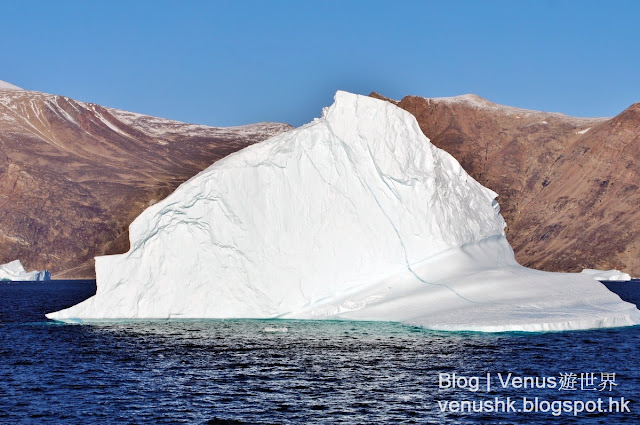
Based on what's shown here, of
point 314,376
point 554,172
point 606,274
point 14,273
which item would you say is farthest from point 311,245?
point 554,172

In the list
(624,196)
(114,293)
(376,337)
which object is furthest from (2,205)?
(376,337)

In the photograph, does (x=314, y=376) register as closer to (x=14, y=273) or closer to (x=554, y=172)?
(x=14, y=273)


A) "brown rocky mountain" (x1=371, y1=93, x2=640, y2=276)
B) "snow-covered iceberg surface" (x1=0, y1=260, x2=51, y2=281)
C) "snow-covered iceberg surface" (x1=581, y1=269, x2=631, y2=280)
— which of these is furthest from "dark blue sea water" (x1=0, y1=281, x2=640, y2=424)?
"snow-covered iceberg surface" (x1=0, y1=260, x2=51, y2=281)

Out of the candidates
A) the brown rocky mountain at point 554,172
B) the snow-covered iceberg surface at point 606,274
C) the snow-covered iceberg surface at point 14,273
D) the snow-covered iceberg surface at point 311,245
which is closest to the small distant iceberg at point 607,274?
the snow-covered iceberg surface at point 606,274

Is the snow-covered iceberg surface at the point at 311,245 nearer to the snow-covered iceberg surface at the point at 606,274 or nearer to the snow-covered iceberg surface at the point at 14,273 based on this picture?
the snow-covered iceberg surface at the point at 606,274

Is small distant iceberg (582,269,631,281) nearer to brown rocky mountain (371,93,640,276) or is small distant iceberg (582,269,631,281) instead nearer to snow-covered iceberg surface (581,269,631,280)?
snow-covered iceberg surface (581,269,631,280)

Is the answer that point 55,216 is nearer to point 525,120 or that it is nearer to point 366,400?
point 525,120
